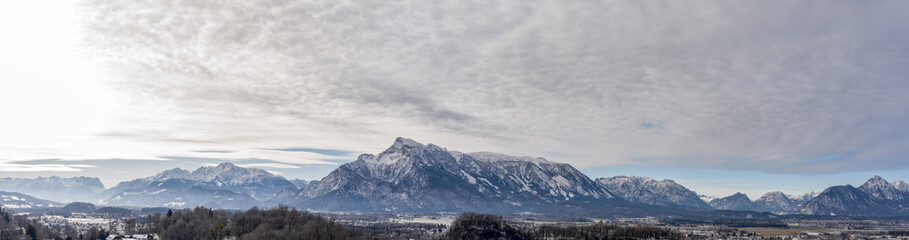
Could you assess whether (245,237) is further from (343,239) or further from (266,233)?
(343,239)

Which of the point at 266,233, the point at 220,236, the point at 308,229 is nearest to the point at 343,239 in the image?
the point at 308,229

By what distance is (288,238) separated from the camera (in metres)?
176

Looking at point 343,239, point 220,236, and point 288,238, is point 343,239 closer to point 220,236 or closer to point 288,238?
point 288,238

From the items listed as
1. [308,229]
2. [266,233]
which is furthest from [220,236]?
[308,229]

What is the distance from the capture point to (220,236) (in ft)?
646

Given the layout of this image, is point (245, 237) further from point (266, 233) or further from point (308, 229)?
point (308, 229)

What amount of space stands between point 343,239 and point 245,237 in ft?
119

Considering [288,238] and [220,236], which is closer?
[288,238]

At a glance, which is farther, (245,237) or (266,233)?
(266,233)

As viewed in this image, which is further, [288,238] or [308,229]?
[308,229]

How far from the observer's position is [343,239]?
7712 inches

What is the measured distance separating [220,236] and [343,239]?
47.8 metres

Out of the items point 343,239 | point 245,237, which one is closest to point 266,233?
point 245,237

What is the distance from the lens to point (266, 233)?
619 feet
